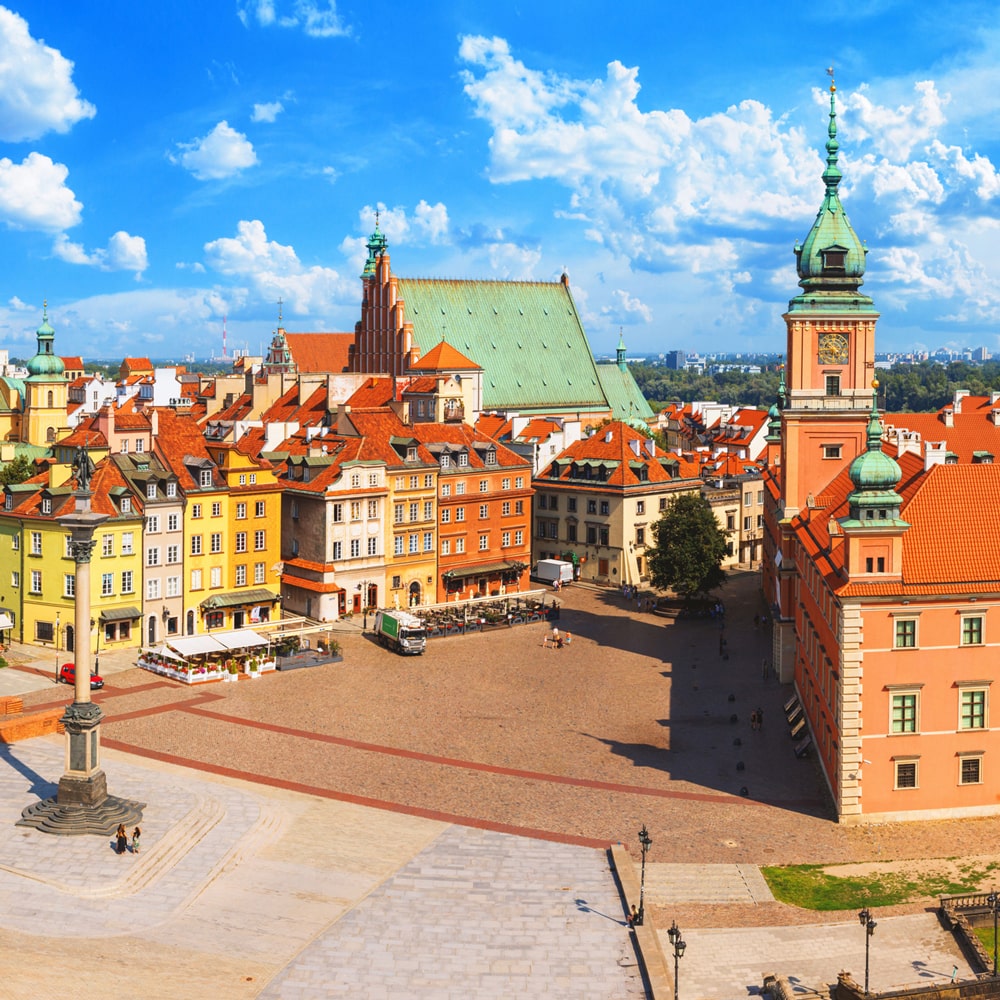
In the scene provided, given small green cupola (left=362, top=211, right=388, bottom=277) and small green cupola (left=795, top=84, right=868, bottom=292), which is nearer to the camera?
small green cupola (left=795, top=84, right=868, bottom=292)

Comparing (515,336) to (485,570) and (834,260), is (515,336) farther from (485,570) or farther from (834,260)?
(834,260)

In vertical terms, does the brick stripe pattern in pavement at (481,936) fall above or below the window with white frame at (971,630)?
below

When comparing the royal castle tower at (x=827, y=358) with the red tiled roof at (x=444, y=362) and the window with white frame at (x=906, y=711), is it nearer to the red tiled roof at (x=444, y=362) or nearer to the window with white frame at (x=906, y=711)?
the window with white frame at (x=906, y=711)

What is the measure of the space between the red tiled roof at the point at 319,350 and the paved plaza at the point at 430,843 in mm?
80091

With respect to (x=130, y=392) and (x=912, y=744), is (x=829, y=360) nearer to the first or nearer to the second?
(x=912, y=744)

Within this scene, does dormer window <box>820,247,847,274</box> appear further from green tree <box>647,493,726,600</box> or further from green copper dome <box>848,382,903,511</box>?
green copper dome <box>848,382,903,511</box>

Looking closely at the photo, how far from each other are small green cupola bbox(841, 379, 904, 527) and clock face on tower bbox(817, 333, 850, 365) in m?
25.0

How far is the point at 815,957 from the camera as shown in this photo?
37.6m

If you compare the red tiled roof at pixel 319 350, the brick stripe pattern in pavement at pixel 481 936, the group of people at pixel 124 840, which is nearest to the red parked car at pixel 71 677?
the group of people at pixel 124 840

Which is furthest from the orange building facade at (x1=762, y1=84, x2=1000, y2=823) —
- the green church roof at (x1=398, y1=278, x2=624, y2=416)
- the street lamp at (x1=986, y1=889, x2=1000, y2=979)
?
the green church roof at (x1=398, y1=278, x2=624, y2=416)

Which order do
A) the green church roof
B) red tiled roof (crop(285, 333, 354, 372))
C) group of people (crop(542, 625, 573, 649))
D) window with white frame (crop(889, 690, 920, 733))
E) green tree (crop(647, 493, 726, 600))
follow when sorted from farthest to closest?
red tiled roof (crop(285, 333, 354, 372)) → the green church roof → green tree (crop(647, 493, 726, 600)) → group of people (crop(542, 625, 573, 649)) → window with white frame (crop(889, 690, 920, 733))

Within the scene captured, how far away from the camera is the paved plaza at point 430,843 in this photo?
36.8 m

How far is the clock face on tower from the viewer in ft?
243

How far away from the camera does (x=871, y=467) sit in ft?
164
